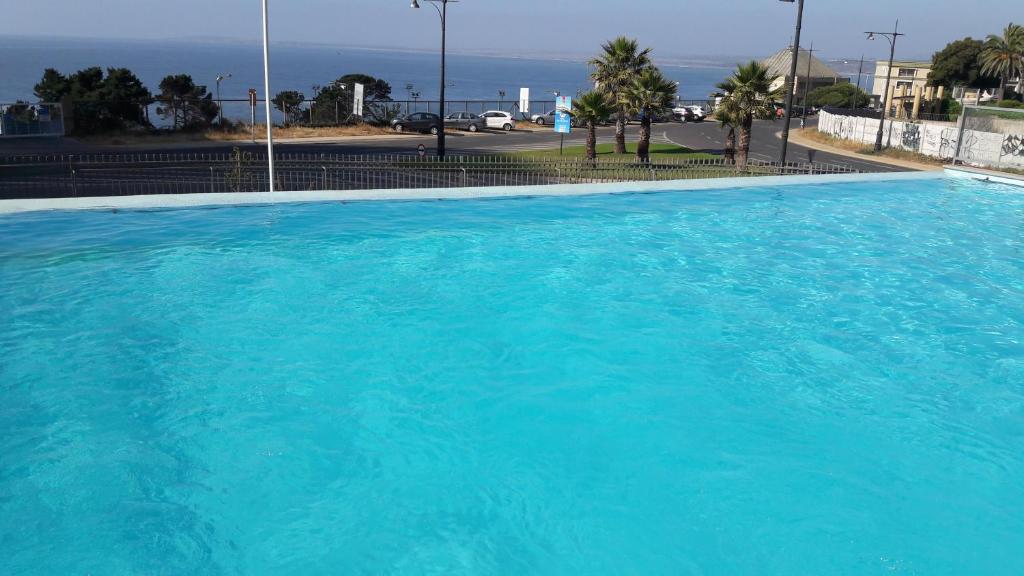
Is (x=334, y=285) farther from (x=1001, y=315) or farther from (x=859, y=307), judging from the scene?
(x=1001, y=315)

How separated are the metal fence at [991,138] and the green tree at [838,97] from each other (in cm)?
5559

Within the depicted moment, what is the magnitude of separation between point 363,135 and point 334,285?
4086 centimetres

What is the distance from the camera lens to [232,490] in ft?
23.3

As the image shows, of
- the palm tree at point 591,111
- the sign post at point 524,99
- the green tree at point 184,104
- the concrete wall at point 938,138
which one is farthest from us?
the sign post at point 524,99

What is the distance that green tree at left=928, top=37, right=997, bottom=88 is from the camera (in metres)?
80.4

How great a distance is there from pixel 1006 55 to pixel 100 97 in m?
77.6

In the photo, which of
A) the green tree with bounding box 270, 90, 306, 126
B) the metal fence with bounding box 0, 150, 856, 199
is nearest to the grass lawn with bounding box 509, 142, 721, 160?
the metal fence with bounding box 0, 150, 856, 199

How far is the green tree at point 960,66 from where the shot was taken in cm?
8038

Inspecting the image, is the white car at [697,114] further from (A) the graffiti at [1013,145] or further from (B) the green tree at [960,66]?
(A) the graffiti at [1013,145]

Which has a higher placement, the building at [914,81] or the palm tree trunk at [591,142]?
the building at [914,81]

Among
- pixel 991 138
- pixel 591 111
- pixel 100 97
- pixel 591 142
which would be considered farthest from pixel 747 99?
pixel 100 97

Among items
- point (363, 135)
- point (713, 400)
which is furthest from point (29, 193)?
point (363, 135)

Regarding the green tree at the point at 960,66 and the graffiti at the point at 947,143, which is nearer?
the graffiti at the point at 947,143

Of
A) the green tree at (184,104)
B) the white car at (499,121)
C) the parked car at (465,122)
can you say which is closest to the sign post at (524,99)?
the white car at (499,121)
